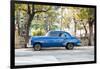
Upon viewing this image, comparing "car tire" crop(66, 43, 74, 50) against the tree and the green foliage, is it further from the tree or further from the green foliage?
the tree

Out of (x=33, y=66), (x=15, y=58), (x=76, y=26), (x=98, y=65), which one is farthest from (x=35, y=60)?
(x=98, y=65)

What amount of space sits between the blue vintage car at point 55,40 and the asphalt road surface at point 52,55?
0.05 meters

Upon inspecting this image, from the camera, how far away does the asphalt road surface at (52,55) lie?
7.71 feet

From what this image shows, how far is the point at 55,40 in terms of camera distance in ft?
8.12

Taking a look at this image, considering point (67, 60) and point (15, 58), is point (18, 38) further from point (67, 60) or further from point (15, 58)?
point (67, 60)

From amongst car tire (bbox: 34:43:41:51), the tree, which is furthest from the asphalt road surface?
the tree

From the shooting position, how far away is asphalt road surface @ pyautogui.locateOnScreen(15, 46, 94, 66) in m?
2.35

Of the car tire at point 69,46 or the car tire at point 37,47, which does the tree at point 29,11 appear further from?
the car tire at point 69,46

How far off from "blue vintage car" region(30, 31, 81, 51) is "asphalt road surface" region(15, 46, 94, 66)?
50 millimetres

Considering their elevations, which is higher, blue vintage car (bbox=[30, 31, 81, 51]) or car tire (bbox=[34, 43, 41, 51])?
blue vintage car (bbox=[30, 31, 81, 51])

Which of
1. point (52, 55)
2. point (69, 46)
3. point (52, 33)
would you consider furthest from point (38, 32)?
point (69, 46)

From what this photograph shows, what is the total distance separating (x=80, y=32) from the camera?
8.36 feet

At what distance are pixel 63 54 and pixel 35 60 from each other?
354 mm

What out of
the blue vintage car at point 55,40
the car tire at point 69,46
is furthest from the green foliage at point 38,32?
the car tire at point 69,46
